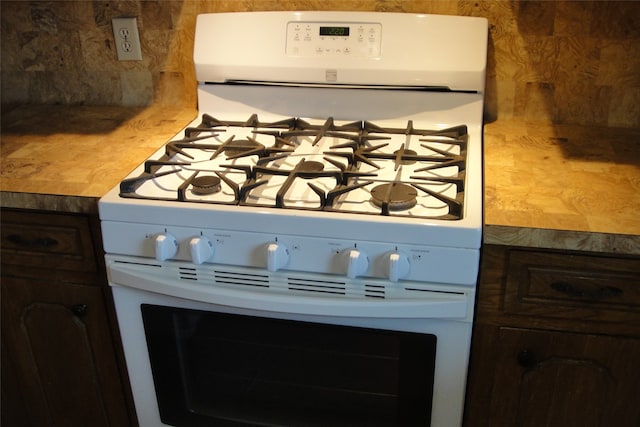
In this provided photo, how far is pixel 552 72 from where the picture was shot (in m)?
1.44

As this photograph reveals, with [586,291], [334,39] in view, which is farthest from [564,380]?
[334,39]

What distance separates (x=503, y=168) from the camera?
1.22 m

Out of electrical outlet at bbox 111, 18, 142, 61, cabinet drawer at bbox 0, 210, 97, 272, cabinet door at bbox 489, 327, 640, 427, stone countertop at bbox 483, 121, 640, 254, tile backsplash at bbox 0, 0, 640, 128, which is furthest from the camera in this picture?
electrical outlet at bbox 111, 18, 142, 61

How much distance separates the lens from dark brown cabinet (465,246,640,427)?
1043mm

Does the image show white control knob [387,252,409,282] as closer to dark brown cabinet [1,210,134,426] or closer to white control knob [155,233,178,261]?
white control knob [155,233,178,261]

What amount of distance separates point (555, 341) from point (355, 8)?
0.86m

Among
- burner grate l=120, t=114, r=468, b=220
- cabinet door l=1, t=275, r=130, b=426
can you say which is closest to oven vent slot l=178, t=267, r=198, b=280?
burner grate l=120, t=114, r=468, b=220

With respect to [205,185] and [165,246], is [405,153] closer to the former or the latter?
[205,185]

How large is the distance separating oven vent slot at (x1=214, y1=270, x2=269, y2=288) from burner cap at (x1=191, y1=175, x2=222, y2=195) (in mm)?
149

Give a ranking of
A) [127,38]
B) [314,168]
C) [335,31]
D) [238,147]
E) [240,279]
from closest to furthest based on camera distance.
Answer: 1. [240,279]
2. [314,168]
3. [238,147]
4. [335,31]
5. [127,38]

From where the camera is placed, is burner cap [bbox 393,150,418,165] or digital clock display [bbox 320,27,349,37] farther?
digital clock display [bbox 320,27,349,37]

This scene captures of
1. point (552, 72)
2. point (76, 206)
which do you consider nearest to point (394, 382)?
point (76, 206)

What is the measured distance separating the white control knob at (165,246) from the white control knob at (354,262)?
0.30m

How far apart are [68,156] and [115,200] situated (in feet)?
0.97
